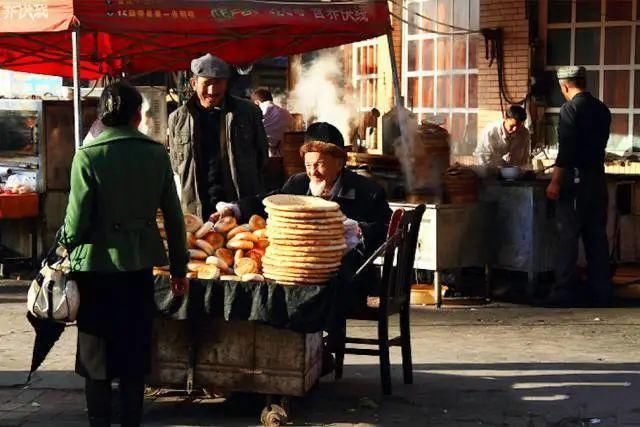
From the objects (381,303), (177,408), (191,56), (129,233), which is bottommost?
(177,408)

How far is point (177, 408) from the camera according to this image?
716 cm

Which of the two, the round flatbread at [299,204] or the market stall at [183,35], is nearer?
the round flatbread at [299,204]

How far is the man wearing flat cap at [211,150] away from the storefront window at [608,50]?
5991mm

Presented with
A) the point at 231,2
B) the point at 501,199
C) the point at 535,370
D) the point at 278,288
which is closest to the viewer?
the point at 278,288

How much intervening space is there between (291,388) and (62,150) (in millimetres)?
6999

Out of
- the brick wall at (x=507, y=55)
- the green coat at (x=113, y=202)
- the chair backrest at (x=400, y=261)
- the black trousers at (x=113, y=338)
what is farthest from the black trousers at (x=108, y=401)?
the brick wall at (x=507, y=55)

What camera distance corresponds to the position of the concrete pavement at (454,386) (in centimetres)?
696

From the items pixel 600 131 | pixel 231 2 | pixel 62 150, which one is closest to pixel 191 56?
pixel 62 150

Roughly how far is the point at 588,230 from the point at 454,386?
12.2 ft

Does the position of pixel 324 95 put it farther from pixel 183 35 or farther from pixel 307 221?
pixel 307 221

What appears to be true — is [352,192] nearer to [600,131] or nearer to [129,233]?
[129,233]

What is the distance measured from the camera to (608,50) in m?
13.4

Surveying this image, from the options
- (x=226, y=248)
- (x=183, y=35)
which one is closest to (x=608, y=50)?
(x=183, y=35)

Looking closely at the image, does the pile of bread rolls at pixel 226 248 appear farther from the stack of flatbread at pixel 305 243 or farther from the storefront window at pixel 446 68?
the storefront window at pixel 446 68
